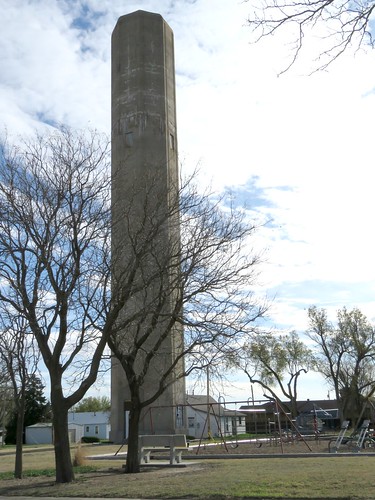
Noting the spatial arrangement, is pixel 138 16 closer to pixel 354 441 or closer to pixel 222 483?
pixel 354 441

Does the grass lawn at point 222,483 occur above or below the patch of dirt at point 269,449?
below

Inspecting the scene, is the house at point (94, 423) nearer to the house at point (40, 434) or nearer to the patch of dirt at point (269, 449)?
the house at point (40, 434)

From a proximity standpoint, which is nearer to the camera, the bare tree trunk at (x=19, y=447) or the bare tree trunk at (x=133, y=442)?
the bare tree trunk at (x=133, y=442)

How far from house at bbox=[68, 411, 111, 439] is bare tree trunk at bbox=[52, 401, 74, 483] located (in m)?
60.5

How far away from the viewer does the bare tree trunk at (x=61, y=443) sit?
16.7m

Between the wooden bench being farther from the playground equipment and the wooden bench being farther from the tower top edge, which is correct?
the tower top edge

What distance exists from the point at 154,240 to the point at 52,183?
11.6 feet

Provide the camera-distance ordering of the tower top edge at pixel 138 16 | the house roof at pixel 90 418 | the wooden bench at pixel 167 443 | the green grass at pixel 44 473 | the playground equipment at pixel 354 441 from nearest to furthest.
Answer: the green grass at pixel 44 473 < the wooden bench at pixel 167 443 < the playground equipment at pixel 354 441 < the tower top edge at pixel 138 16 < the house roof at pixel 90 418

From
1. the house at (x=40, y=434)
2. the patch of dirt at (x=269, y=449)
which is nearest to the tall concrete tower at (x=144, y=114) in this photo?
the patch of dirt at (x=269, y=449)

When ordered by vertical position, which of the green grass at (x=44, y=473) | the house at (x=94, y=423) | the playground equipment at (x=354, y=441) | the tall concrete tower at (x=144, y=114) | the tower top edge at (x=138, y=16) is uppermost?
the tower top edge at (x=138, y=16)

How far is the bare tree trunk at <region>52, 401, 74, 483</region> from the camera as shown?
16.7m

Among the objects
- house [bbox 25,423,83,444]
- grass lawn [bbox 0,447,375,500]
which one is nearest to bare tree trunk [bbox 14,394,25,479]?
grass lawn [bbox 0,447,375,500]

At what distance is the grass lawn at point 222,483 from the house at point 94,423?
193ft

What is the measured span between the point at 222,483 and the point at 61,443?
4967mm
